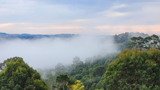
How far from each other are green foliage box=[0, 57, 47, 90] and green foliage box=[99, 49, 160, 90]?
30.4 ft

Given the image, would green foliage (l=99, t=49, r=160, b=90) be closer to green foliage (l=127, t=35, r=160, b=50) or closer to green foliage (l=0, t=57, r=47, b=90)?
green foliage (l=0, t=57, r=47, b=90)

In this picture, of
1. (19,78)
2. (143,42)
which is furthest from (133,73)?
(143,42)

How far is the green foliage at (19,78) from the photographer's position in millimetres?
41812

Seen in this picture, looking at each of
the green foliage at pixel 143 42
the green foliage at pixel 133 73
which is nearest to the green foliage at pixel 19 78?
the green foliage at pixel 133 73

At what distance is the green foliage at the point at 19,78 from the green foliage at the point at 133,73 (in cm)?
928

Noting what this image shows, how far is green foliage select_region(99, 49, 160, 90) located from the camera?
159 feet

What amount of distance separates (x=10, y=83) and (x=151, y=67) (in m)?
15.5

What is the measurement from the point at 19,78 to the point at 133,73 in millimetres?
13266

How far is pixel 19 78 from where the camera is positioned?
41969 mm

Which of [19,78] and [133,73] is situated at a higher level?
[19,78]

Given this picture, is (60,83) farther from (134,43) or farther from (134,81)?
(134,43)

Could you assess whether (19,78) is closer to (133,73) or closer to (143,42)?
(133,73)

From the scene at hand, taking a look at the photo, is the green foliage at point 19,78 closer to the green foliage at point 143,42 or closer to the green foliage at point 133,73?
the green foliage at point 133,73

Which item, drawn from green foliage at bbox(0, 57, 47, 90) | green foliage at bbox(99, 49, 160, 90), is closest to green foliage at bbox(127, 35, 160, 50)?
green foliage at bbox(99, 49, 160, 90)
